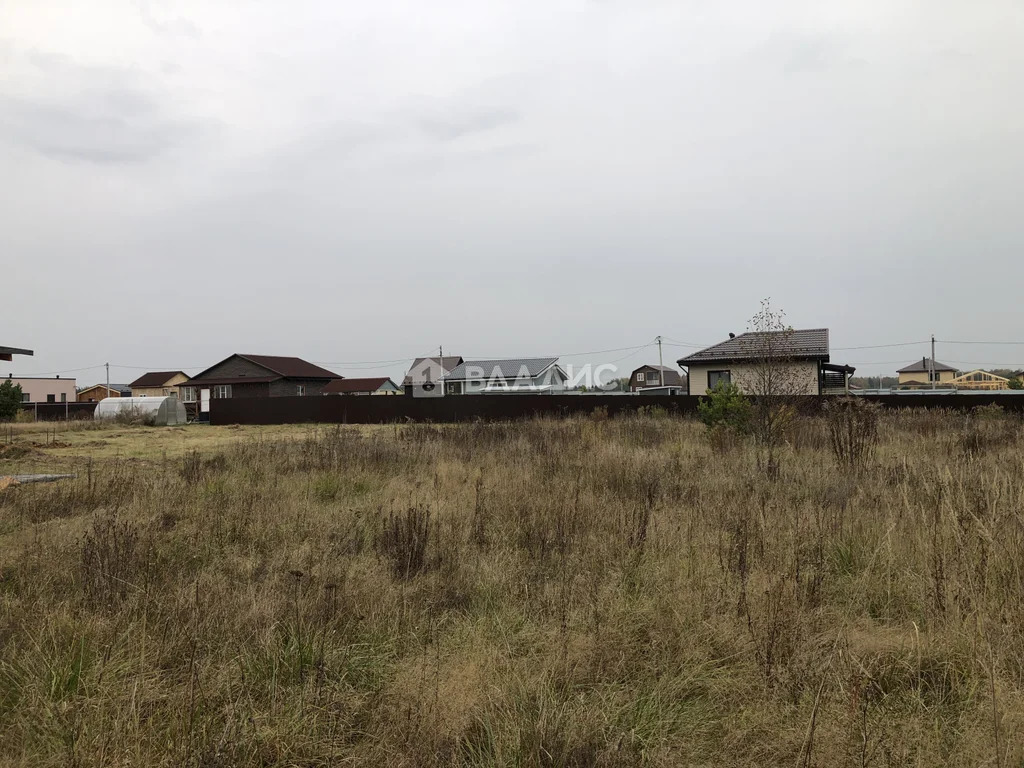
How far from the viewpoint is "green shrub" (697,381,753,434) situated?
10875 mm

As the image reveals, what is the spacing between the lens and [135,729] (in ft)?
7.13

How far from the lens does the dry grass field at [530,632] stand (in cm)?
219

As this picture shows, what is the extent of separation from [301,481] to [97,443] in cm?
1428

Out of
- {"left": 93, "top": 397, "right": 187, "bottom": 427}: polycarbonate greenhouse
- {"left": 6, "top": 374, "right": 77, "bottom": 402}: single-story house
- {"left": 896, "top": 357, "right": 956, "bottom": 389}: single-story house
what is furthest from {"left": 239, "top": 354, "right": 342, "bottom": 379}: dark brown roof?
{"left": 896, "top": 357, "right": 956, "bottom": 389}: single-story house

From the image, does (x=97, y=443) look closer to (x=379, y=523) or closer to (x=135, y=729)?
(x=379, y=523)

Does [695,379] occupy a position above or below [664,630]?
above

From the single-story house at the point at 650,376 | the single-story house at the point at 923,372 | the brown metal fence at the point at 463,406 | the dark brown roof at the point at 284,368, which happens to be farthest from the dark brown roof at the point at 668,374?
the brown metal fence at the point at 463,406

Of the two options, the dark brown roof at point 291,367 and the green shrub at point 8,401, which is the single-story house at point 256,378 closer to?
the dark brown roof at point 291,367

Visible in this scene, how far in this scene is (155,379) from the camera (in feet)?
246

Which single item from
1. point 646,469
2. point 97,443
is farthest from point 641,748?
point 97,443

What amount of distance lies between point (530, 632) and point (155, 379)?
85.2 m

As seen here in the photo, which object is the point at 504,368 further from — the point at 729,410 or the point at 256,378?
the point at 729,410

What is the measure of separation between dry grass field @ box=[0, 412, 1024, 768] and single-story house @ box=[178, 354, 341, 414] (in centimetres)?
4243

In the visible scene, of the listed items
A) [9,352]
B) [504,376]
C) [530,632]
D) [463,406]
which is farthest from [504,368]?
[530,632]
